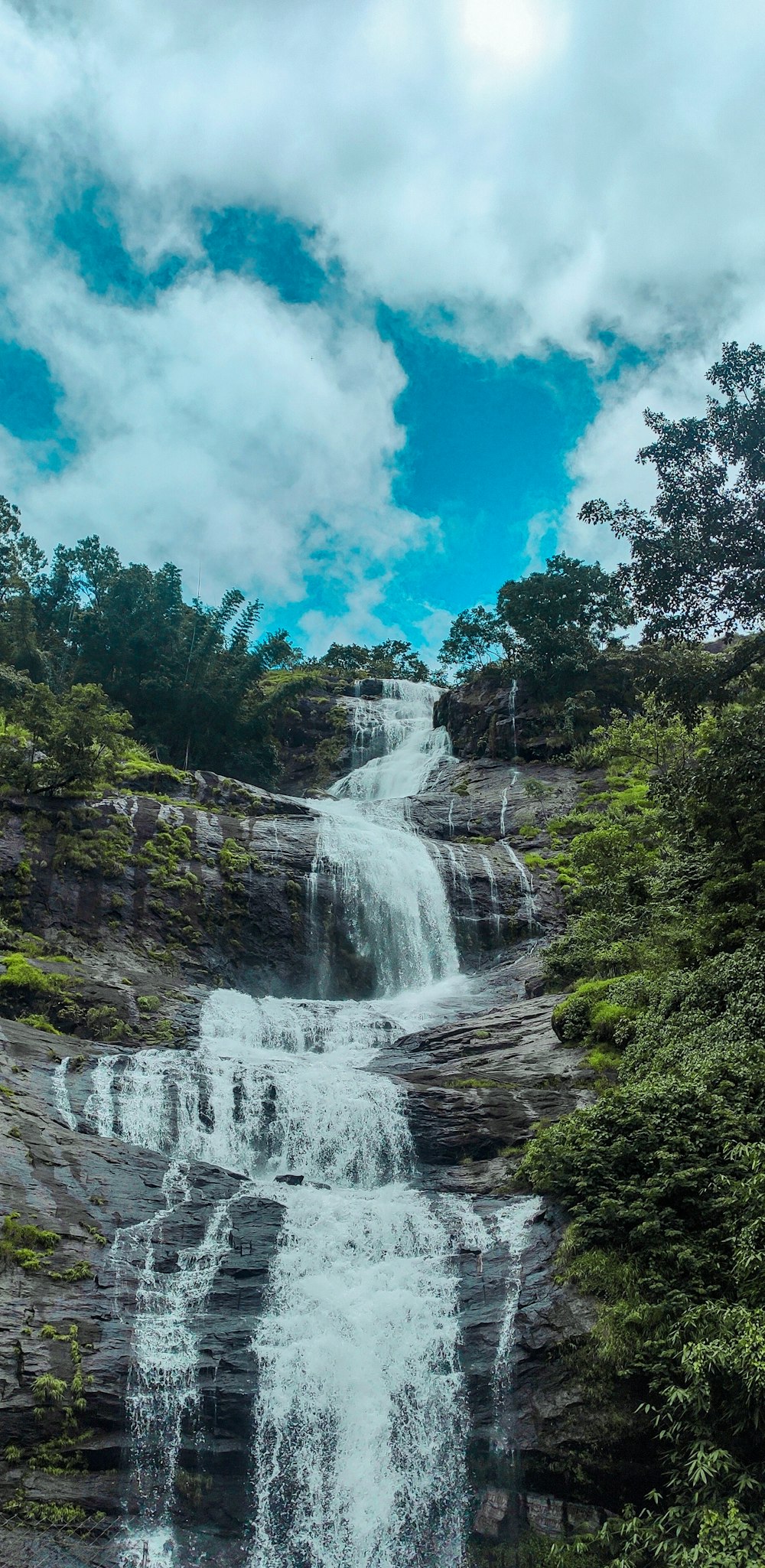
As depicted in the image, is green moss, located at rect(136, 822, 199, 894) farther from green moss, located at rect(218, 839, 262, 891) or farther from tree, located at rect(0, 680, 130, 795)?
tree, located at rect(0, 680, 130, 795)

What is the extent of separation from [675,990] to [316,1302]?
6847 mm

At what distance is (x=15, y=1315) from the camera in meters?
10.7

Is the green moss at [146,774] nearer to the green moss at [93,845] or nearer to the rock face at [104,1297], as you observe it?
the green moss at [93,845]

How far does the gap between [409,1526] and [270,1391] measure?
206cm

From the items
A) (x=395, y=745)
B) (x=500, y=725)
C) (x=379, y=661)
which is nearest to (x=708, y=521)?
(x=500, y=725)

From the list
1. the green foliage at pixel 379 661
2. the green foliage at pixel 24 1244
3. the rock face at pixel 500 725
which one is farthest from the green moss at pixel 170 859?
the green foliage at pixel 379 661

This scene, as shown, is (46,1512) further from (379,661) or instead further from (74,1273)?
(379,661)

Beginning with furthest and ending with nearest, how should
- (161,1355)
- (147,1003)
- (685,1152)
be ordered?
(147,1003), (161,1355), (685,1152)

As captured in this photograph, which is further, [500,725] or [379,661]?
[379,661]

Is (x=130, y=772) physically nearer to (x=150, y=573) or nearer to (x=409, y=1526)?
(x=150, y=573)

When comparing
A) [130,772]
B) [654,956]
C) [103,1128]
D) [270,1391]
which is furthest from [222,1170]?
[130,772]

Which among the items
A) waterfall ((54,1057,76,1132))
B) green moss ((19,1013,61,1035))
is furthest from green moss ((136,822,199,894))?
waterfall ((54,1057,76,1132))

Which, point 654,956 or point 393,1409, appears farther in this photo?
point 654,956

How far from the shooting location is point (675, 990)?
14578 millimetres
